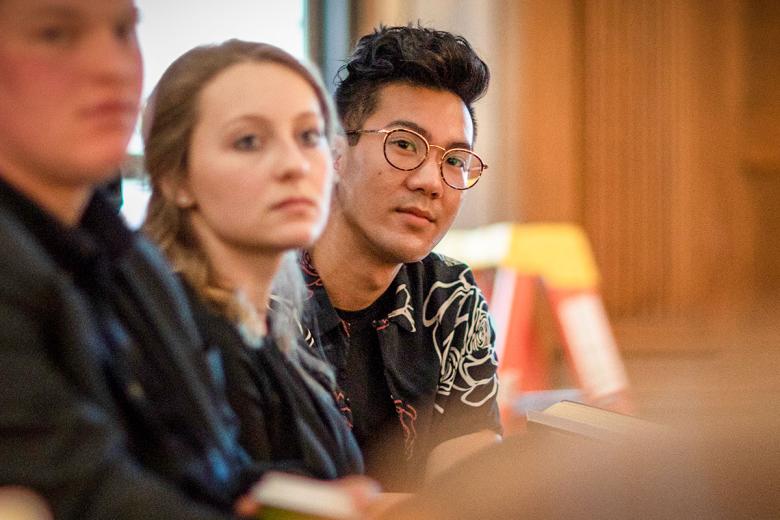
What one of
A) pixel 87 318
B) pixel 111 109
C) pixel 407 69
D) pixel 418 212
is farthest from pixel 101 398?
pixel 407 69

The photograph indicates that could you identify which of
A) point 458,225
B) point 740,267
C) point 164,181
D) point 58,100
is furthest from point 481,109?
point 58,100

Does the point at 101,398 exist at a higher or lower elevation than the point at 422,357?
higher

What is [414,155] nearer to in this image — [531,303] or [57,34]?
[57,34]

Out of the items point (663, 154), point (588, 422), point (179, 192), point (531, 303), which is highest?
point (179, 192)

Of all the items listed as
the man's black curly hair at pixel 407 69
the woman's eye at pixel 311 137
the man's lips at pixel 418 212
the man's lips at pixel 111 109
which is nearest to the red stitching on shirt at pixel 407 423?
the man's lips at pixel 418 212

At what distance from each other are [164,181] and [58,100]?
0.54 ft

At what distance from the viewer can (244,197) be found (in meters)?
0.75

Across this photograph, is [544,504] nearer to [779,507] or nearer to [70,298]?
[779,507]

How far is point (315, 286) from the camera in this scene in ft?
4.54

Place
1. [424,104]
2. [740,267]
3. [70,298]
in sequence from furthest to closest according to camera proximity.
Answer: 1. [740,267]
2. [424,104]
3. [70,298]

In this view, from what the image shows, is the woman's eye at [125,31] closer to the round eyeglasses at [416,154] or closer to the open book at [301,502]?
the open book at [301,502]

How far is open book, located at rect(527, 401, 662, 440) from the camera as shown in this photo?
2.69 ft

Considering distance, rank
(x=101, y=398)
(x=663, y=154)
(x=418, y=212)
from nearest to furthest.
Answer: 1. (x=101, y=398)
2. (x=418, y=212)
3. (x=663, y=154)

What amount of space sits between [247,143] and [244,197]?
39mm
